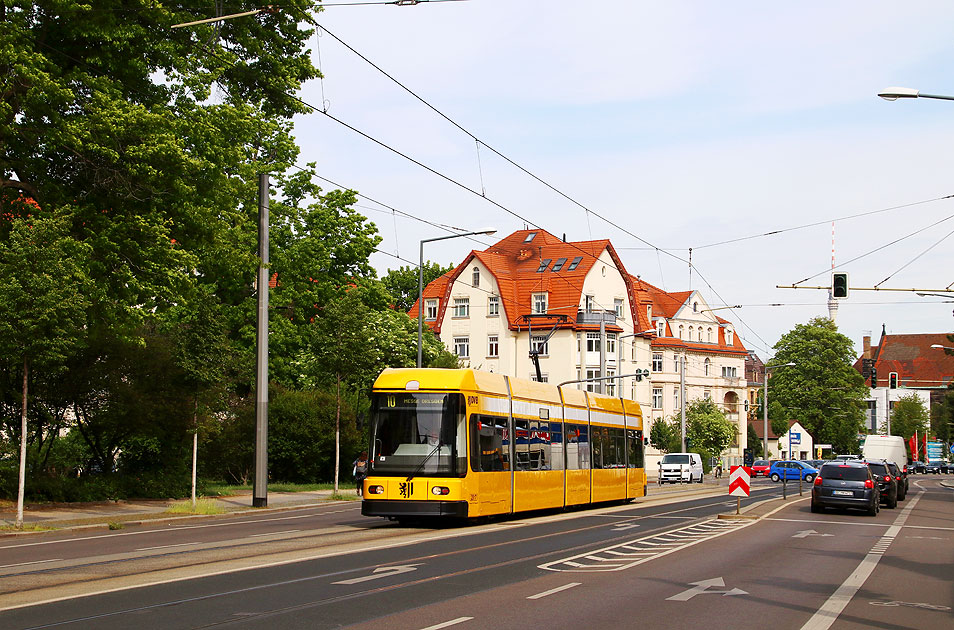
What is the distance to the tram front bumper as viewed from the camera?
68.2 ft

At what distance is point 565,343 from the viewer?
77.6m

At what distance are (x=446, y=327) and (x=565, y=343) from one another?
9.28 m

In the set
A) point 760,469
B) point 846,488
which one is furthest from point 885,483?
point 760,469

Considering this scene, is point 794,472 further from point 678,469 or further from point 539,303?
point 539,303

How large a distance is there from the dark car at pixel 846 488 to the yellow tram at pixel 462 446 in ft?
26.6

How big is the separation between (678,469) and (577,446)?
114ft

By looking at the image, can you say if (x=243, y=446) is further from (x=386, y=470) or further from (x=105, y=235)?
(x=386, y=470)

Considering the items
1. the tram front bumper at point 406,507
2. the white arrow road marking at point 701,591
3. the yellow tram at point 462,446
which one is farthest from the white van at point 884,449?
the white arrow road marking at point 701,591

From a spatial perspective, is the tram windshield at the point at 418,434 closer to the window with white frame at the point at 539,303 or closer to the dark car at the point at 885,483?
the dark car at the point at 885,483

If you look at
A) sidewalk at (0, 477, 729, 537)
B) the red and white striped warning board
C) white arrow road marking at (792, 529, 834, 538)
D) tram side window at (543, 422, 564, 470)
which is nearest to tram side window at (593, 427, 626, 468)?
tram side window at (543, 422, 564, 470)

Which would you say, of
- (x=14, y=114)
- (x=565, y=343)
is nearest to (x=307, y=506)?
(x=14, y=114)

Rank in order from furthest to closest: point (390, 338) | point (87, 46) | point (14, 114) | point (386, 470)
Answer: point (390, 338), point (87, 46), point (14, 114), point (386, 470)

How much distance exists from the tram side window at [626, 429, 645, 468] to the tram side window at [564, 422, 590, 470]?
15.9 ft

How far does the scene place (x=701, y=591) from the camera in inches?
483
